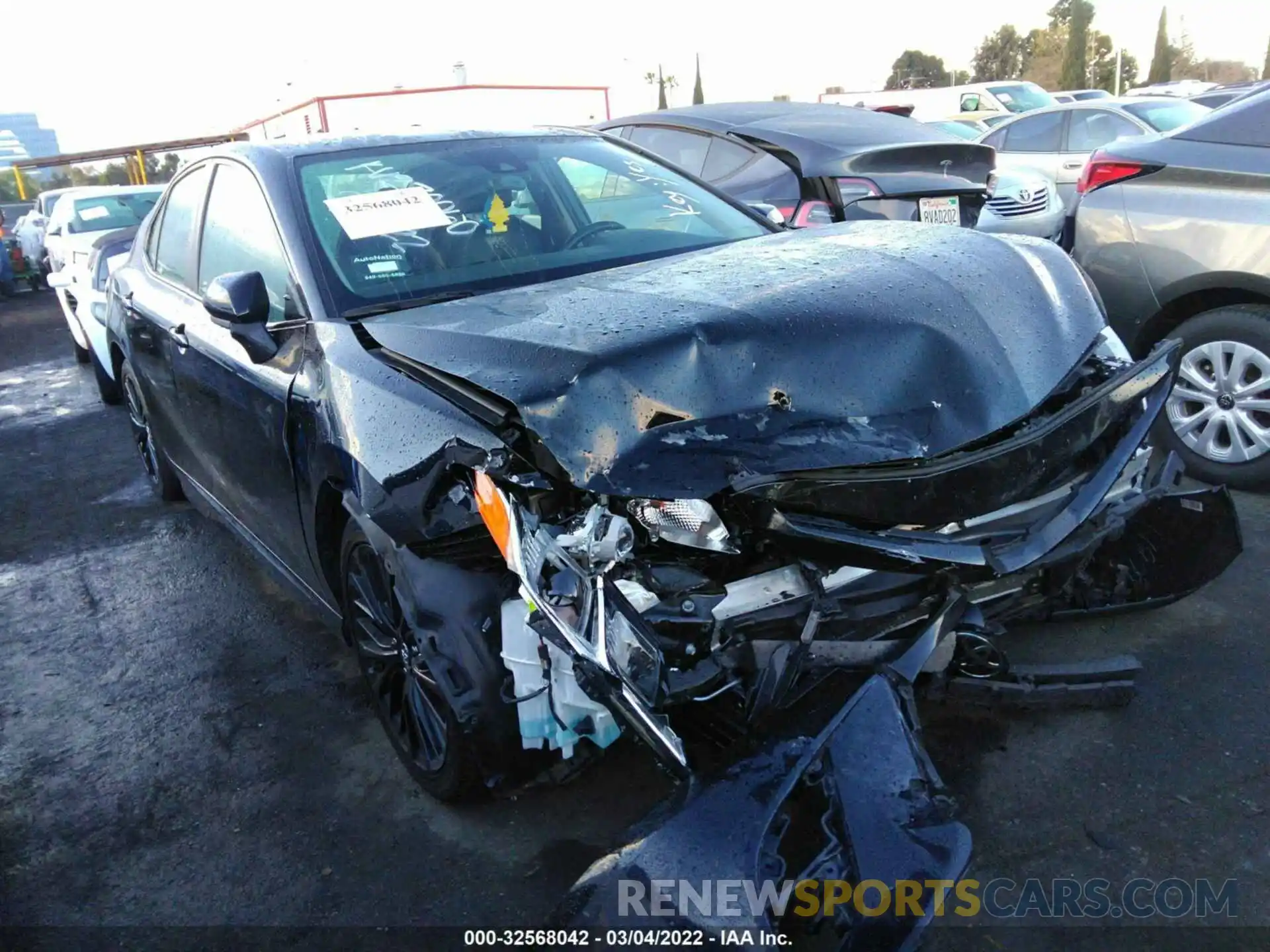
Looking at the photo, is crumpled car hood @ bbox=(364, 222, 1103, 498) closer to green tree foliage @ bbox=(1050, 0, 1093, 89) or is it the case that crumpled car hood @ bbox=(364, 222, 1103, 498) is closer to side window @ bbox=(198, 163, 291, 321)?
side window @ bbox=(198, 163, 291, 321)

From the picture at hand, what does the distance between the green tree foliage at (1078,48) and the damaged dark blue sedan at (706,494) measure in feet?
168

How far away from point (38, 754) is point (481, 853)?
166 centimetres

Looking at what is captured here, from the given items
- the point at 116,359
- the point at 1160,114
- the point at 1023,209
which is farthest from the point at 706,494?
the point at 1160,114

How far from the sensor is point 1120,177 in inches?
177

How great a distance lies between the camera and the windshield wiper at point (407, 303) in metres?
2.76

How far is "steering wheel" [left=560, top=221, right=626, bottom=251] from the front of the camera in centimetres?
323

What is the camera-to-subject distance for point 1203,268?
411 centimetres

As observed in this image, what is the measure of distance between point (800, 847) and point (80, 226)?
37.1 feet

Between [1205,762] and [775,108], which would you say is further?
[775,108]

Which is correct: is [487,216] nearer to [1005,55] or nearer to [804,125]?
[804,125]

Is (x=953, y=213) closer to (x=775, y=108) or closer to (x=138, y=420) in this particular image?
(x=775, y=108)

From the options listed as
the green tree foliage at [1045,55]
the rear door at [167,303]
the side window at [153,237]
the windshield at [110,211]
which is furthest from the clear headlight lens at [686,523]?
the green tree foliage at [1045,55]

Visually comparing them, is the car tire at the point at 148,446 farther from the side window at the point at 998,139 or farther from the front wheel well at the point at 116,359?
the side window at the point at 998,139

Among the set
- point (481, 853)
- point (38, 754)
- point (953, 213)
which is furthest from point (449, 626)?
point (953, 213)
